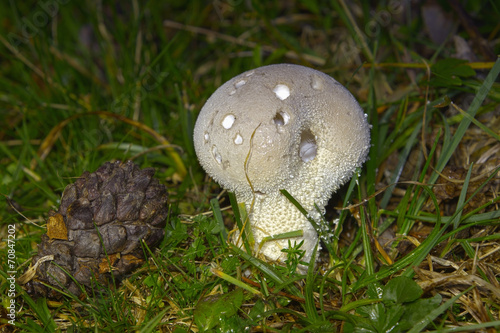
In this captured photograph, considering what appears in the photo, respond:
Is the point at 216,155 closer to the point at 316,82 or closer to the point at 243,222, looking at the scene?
the point at 243,222

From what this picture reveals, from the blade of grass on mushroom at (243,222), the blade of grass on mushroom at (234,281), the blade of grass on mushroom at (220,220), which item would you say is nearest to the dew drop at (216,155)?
the blade of grass on mushroom at (243,222)

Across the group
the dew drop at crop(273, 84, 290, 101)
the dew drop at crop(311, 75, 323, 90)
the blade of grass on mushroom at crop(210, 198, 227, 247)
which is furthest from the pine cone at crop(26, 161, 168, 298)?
the dew drop at crop(311, 75, 323, 90)

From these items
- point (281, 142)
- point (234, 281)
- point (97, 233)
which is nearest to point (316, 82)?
point (281, 142)

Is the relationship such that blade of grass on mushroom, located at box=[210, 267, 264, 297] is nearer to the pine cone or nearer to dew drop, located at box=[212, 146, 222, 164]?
the pine cone

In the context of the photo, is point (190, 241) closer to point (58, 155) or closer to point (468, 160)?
point (58, 155)

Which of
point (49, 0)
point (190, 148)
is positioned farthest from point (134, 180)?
point (49, 0)

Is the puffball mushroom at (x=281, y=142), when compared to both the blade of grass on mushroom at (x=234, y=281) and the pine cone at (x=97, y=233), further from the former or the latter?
the pine cone at (x=97, y=233)
